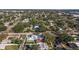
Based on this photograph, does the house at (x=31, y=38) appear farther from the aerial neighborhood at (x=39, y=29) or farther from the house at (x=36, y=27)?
the house at (x=36, y=27)

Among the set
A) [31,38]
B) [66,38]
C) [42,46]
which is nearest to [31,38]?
[31,38]

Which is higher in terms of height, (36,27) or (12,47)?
(36,27)

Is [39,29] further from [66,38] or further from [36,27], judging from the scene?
[66,38]

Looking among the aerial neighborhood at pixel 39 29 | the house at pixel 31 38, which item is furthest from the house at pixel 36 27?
the house at pixel 31 38

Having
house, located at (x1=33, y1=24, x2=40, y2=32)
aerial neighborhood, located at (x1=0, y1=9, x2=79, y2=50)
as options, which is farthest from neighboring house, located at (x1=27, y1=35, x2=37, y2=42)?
house, located at (x1=33, y1=24, x2=40, y2=32)

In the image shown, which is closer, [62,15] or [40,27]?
[40,27]
